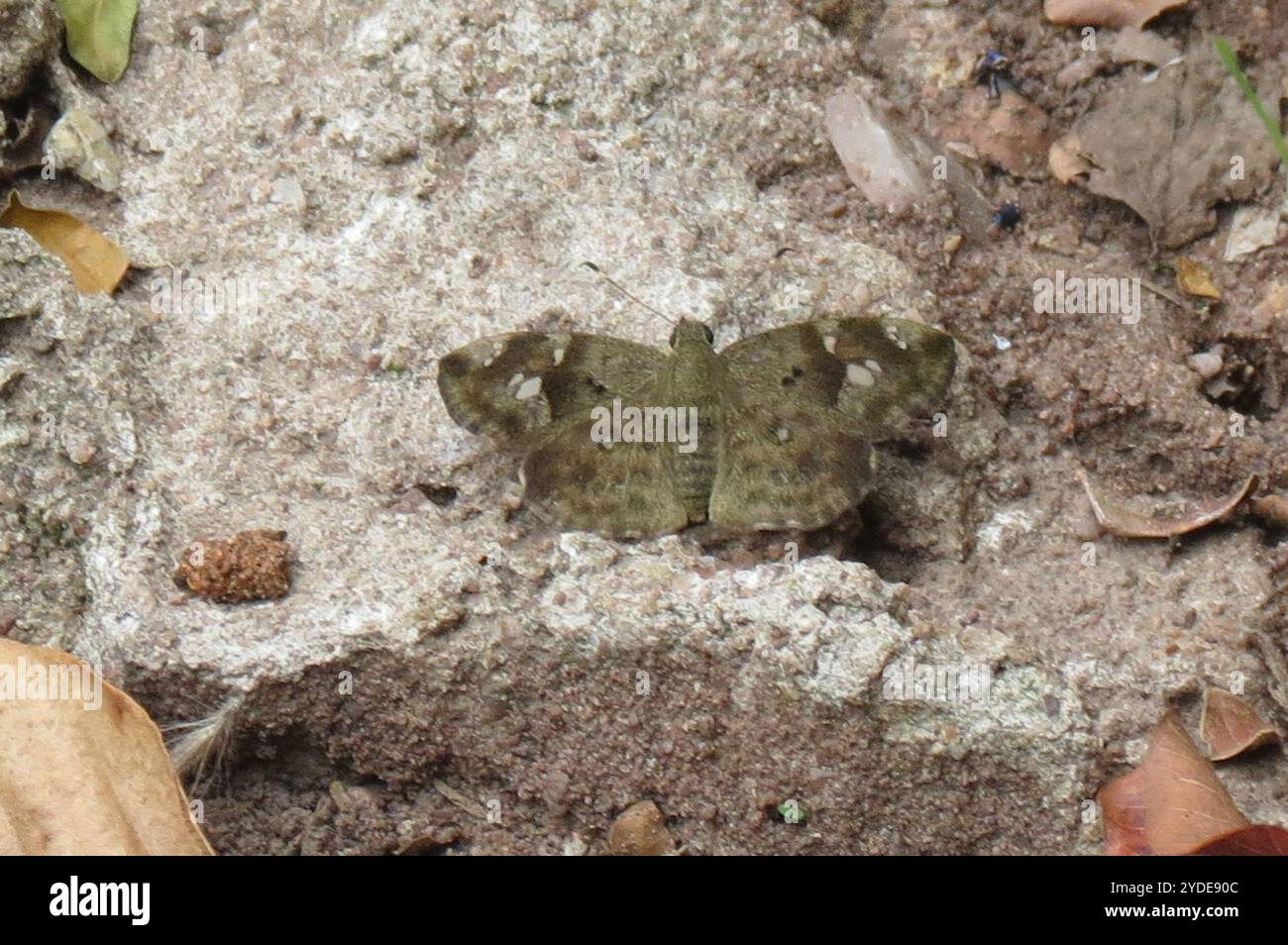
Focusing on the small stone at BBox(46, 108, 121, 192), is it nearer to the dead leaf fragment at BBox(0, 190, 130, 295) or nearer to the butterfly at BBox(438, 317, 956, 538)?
the dead leaf fragment at BBox(0, 190, 130, 295)

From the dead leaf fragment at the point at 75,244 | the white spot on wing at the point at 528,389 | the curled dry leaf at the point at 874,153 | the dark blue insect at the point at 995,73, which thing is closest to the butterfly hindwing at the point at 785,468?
the white spot on wing at the point at 528,389

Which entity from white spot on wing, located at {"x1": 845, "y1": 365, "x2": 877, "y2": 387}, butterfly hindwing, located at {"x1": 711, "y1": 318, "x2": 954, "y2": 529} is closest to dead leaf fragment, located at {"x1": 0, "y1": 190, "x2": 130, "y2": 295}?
butterfly hindwing, located at {"x1": 711, "y1": 318, "x2": 954, "y2": 529}

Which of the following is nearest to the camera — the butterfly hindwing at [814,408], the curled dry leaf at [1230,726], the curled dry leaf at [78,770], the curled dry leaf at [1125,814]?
the curled dry leaf at [78,770]

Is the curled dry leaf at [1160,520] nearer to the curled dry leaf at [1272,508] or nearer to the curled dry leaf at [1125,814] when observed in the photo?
the curled dry leaf at [1272,508]

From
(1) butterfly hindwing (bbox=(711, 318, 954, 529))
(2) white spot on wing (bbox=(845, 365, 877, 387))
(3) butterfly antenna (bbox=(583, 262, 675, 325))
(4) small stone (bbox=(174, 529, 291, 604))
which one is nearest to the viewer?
(4) small stone (bbox=(174, 529, 291, 604))

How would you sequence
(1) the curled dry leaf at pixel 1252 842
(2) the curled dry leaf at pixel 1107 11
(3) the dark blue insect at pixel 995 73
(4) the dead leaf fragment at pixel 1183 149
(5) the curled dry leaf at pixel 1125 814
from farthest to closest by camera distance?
1. (3) the dark blue insect at pixel 995 73
2. (2) the curled dry leaf at pixel 1107 11
3. (4) the dead leaf fragment at pixel 1183 149
4. (5) the curled dry leaf at pixel 1125 814
5. (1) the curled dry leaf at pixel 1252 842
